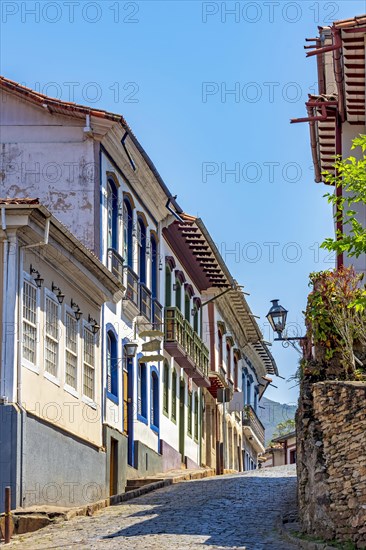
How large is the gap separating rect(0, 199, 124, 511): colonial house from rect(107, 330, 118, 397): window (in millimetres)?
1563

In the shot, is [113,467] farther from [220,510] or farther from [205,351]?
[205,351]

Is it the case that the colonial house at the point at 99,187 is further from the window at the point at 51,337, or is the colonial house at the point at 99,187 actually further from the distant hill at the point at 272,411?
the distant hill at the point at 272,411

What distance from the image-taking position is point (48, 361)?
22594 millimetres

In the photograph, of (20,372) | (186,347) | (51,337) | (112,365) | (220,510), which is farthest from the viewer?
(186,347)

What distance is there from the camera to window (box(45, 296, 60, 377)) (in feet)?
74.0

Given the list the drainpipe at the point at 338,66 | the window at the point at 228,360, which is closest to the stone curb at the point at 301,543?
the drainpipe at the point at 338,66

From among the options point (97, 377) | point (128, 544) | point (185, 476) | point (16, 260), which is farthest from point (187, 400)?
point (128, 544)

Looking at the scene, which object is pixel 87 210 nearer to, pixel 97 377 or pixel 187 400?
pixel 97 377

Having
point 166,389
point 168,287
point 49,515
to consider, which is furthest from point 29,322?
point 168,287

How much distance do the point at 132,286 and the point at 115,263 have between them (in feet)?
6.63

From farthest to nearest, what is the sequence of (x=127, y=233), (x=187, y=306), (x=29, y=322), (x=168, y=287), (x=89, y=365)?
1. (x=187, y=306)
2. (x=168, y=287)
3. (x=127, y=233)
4. (x=89, y=365)
5. (x=29, y=322)

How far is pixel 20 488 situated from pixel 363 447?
6710mm

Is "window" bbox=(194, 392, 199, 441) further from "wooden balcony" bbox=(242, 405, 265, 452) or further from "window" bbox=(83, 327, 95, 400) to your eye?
"window" bbox=(83, 327, 95, 400)

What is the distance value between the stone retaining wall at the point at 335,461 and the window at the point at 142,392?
1351 centimetres
